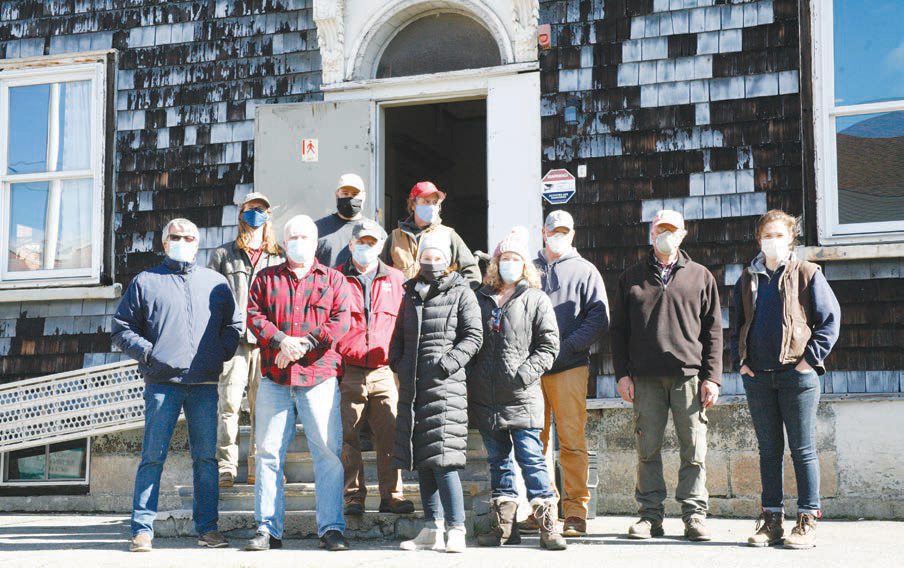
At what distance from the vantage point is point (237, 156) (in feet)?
28.8

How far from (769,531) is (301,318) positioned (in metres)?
2.76

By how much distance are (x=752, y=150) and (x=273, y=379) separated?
12.9 feet

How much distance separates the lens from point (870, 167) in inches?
297

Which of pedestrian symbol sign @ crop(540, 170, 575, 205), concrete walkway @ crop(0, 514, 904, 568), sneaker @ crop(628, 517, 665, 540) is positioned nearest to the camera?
concrete walkway @ crop(0, 514, 904, 568)

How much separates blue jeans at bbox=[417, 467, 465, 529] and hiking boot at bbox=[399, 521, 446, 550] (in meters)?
0.03

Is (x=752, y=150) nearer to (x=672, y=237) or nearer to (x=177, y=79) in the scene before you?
(x=672, y=237)

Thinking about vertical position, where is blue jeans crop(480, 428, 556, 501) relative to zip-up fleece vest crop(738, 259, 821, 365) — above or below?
below

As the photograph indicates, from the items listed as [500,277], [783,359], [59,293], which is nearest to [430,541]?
[500,277]

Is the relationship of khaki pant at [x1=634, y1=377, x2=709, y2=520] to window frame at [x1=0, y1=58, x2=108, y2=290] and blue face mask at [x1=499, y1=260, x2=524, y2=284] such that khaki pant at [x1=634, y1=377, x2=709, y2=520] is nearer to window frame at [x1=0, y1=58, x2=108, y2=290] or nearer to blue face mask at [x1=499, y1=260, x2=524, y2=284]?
blue face mask at [x1=499, y1=260, x2=524, y2=284]

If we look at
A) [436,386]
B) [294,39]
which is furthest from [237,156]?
[436,386]

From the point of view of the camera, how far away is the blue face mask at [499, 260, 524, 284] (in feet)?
19.2

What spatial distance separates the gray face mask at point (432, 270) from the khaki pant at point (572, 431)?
959 mm

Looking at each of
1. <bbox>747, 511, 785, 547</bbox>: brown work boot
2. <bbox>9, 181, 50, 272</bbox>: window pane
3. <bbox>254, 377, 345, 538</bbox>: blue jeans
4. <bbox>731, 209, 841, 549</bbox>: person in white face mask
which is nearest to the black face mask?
<bbox>254, 377, 345, 538</bbox>: blue jeans

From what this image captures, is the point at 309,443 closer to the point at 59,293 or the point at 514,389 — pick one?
the point at 514,389
